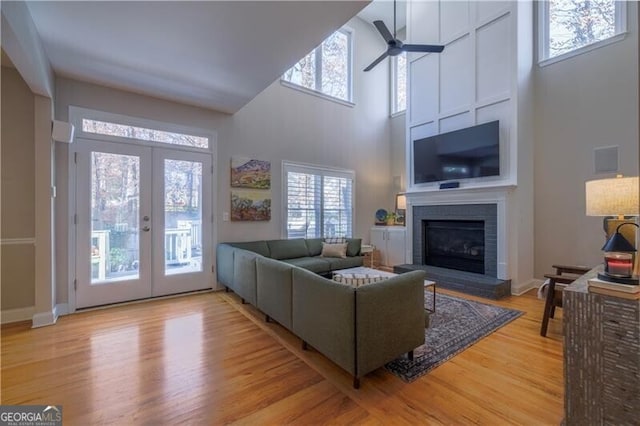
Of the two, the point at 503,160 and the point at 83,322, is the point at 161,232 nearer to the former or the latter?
the point at 83,322

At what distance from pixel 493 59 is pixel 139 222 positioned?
225 inches

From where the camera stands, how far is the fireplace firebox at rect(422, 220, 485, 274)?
460 centimetres

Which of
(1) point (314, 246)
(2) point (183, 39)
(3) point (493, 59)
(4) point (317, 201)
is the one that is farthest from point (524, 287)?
(2) point (183, 39)

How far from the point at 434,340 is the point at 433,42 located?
16.9ft

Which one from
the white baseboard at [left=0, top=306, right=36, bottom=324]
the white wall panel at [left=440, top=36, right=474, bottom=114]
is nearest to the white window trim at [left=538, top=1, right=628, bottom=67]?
the white wall panel at [left=440, top=36, right=474, bottom=114]

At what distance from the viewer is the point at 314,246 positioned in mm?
5062

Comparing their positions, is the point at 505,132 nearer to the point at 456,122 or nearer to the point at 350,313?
the point at 456,122

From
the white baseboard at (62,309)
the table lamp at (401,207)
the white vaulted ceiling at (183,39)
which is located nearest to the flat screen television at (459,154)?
the table lamp at (401,207)

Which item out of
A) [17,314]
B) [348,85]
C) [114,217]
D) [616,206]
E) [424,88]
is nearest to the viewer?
[616,206]

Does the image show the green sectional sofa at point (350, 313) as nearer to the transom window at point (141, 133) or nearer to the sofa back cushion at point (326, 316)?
the sofa back cushion at point (326, 316)

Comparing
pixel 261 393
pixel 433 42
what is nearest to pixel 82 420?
pixel 261 393

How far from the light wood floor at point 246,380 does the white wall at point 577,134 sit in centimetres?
192

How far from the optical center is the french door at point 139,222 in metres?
3.42

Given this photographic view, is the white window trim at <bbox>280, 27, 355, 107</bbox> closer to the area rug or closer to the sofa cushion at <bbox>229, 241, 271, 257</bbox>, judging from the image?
the sofa cushion at <bbox>229, 241, 271, 257</bbox>
